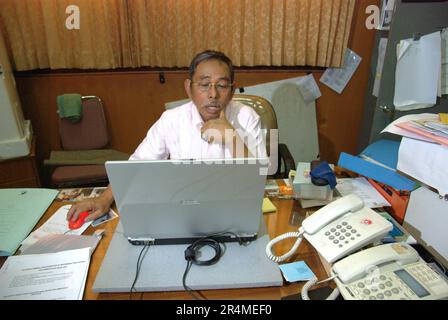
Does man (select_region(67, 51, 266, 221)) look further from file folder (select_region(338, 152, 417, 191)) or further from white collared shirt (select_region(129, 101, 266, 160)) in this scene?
file folder (select_region(338, 152, 417, 191))

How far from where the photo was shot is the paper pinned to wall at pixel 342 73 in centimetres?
253

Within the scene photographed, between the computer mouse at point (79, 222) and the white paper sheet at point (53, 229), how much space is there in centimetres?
1

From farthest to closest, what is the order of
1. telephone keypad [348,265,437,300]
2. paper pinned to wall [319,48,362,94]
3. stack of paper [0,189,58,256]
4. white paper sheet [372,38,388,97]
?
1. paper pinned to wall [319,48,362,94]
2. white paper sheet [372,38,388,97]
3. stack of paper [0,189,58,256]
4. telephone keypad [348,265,437,300]

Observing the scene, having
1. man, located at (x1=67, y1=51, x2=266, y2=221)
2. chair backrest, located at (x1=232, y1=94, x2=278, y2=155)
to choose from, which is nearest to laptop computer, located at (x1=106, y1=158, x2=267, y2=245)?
man, located at (x1=67, y1=51, x2=266, y2=221)

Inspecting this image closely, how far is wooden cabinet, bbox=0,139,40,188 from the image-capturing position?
2.12 m

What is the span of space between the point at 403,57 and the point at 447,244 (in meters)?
1.41

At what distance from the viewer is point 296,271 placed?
3.02 ft

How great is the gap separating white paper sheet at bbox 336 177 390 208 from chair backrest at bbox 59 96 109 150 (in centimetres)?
192

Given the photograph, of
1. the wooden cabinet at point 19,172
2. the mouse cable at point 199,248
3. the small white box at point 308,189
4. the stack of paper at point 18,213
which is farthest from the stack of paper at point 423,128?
the wooden cabinet at point 19,172

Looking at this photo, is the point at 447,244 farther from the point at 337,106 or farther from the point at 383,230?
the point at 337,106

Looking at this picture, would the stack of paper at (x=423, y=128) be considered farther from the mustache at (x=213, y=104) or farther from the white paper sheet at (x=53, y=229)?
the white paper sheet at (x=53, y=229)

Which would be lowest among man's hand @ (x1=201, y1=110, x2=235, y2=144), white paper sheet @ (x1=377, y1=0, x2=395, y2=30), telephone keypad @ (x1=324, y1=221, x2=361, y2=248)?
telephone keypad @ (x1=324, y1=221, x2=361, y2=248)

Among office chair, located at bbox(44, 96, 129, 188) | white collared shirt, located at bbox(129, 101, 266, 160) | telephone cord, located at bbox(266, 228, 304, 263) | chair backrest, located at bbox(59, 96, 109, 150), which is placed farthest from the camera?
chair backrest, located at bbox(59, 96, 109, 150)

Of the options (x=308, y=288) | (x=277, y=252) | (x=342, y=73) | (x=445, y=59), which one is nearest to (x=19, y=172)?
(x=277, y=252)
